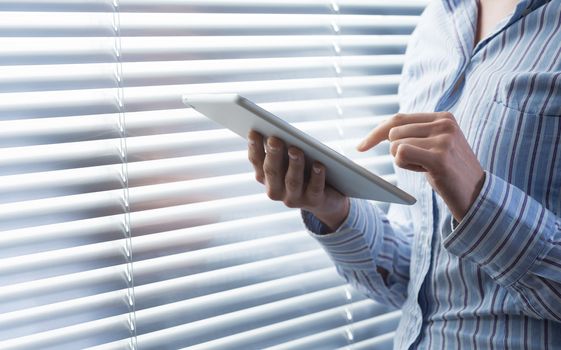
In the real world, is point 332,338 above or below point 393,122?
below

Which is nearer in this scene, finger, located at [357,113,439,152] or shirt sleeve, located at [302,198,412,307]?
finger, located at [357,113,439,152]

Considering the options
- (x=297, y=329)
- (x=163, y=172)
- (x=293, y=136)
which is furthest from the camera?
(x=297, y=329)

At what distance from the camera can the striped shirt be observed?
2.63ft

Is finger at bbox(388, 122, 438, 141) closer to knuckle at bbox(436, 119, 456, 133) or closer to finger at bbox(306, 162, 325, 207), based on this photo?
knuckle at bbox(436, 119, 456, 133)

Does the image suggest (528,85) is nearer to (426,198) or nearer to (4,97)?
(426,198)

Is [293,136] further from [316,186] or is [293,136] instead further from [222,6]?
[222,6]

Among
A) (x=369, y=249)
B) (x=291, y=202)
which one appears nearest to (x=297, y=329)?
(x=369, y=249)

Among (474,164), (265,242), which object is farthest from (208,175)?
(474,164)

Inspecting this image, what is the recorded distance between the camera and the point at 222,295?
41.9 inches

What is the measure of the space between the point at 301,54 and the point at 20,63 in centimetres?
49

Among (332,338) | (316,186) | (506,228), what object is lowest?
(332,338)

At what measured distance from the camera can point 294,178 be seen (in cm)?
86

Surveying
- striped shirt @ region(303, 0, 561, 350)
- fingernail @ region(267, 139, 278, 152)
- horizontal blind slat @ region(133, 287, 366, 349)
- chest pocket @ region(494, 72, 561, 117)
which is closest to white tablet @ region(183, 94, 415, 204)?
fingernail @ region(267, 139, 278, 152)

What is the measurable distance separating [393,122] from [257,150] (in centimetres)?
19
